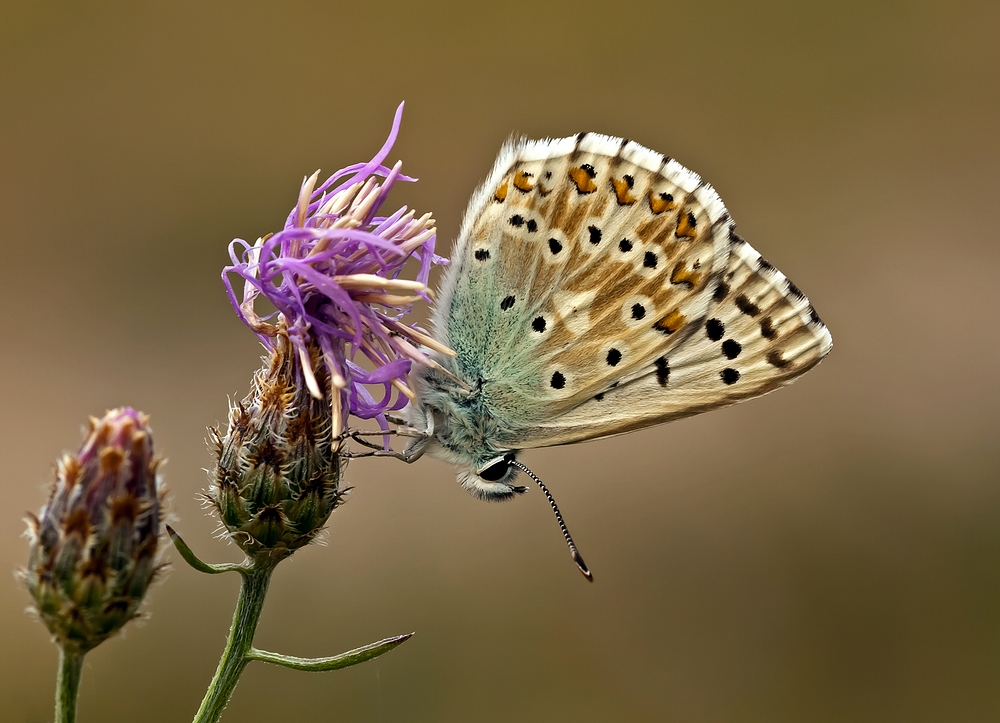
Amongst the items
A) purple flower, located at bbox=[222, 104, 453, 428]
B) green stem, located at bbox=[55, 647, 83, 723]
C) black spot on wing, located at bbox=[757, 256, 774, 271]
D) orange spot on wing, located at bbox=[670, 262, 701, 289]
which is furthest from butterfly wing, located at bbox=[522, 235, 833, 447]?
green stem, located at bbox=[55, 647, 83, 723]

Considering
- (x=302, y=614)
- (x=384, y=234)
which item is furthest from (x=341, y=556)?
(x=384, y=234)

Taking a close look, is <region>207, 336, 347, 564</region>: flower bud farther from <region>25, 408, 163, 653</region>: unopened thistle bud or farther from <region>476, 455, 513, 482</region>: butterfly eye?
<region>476, 455, 513, 482</region>: butterfly eye

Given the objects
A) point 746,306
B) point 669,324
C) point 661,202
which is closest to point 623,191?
point 661,202

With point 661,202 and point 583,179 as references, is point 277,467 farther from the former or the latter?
point 661,202

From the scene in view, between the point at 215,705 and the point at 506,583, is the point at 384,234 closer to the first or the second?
the point at 215,705

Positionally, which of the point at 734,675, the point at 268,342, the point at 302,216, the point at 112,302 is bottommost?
the point at 734,675

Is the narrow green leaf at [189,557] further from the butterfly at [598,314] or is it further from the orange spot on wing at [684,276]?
the orange spot on wing at [684,276]
